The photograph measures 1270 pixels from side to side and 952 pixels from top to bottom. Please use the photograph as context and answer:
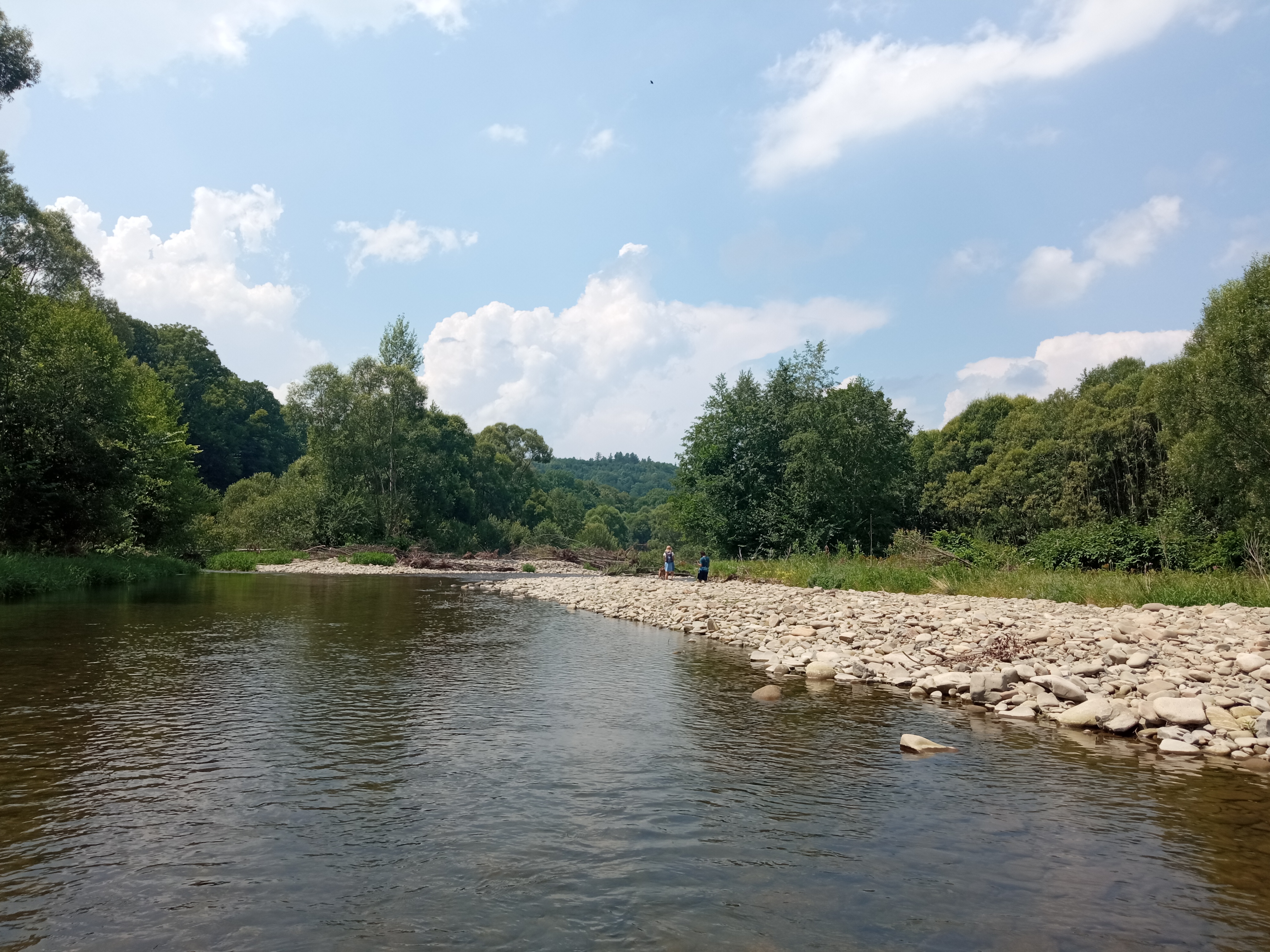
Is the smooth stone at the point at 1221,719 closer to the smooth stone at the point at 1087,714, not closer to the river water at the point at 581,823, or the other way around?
the smooth stone at the point at 1087,714

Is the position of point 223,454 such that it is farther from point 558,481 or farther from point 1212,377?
point 1212,377

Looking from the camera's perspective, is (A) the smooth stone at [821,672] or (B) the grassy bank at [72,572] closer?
(A) the smooth stone at [821,672]

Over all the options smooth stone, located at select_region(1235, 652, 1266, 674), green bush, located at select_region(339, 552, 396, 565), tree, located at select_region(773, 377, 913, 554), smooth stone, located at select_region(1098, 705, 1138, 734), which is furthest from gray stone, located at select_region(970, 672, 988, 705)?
green bush, located at select_region(339, 552, 396, 565)

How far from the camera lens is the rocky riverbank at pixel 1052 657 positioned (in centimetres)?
1127

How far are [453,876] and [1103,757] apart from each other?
8891 mm

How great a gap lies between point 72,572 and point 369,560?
29512 mm

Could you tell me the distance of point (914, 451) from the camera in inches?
2852

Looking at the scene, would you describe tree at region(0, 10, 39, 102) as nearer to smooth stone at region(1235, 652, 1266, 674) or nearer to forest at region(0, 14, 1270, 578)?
forest at region(0, 14, 1270, 578)

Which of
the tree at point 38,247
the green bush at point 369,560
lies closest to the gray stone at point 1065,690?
the tree at point 38,247

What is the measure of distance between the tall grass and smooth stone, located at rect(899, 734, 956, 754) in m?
50.9

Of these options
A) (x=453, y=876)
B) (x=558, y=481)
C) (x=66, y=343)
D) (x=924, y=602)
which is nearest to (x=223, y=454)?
(x=66, y=343)

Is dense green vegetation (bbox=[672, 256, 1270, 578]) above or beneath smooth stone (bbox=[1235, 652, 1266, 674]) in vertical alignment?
above

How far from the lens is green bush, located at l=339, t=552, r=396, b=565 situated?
59.6 meters

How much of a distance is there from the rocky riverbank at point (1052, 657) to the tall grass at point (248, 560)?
4166 cm
